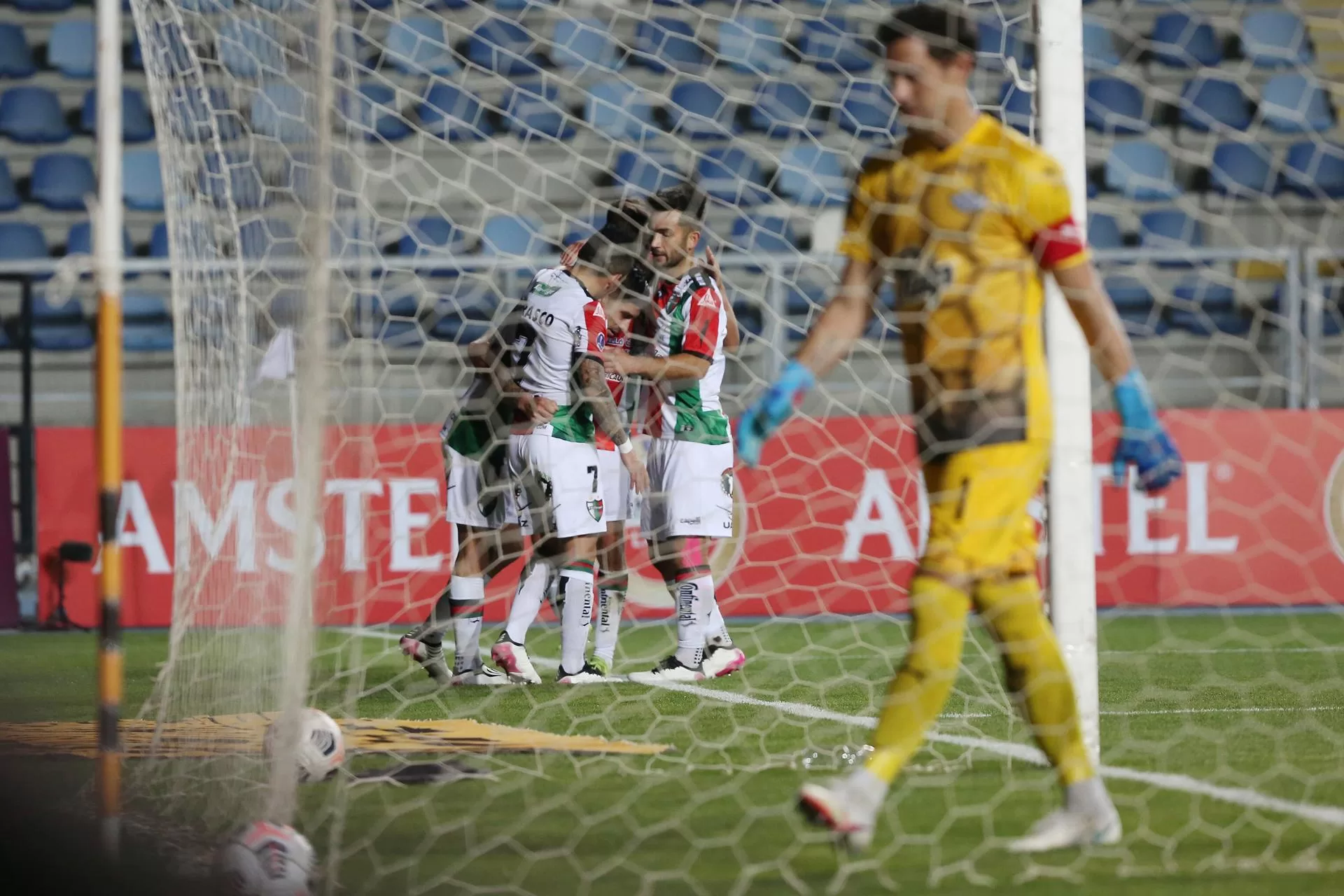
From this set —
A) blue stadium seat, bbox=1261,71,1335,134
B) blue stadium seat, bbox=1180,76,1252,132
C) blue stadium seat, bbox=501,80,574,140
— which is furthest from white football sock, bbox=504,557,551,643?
blue stadium seat, bbox=1180,76,1252,132

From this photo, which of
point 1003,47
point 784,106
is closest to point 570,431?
point 1003,47

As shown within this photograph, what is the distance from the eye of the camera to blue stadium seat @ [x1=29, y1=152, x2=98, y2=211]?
1241 centimetres

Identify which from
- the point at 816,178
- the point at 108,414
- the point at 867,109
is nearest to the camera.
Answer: the point at 108,414

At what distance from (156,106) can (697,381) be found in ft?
9.43

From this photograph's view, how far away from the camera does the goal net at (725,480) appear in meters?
4.05

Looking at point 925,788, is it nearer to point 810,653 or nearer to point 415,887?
point 415,887

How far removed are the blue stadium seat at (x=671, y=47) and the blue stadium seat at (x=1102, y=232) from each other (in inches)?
117

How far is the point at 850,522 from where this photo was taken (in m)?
9.48

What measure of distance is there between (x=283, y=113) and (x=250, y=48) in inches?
14.7

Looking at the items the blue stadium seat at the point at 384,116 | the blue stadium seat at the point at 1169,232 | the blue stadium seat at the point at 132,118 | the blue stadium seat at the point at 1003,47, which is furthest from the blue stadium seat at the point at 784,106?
the blue stadium seat at the point at 132,118

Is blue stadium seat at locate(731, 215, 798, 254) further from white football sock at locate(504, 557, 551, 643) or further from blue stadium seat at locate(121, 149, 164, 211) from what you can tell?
blue stadium seat at locate(121, 149, 164, 211)

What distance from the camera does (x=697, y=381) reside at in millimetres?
7137

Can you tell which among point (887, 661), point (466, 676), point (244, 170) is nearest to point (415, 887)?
point (244, 170)

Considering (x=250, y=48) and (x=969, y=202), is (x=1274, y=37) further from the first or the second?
(x=969, y=202)
